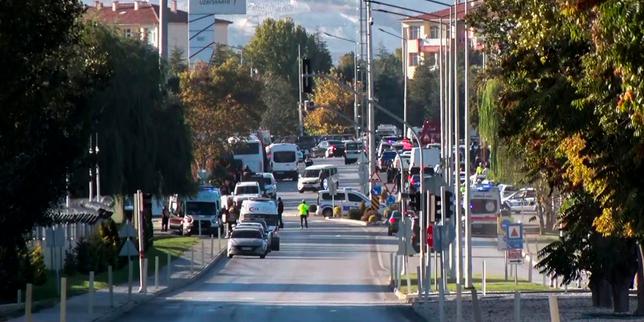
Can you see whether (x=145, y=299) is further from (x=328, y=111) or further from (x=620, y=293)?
(x=328, y=111)

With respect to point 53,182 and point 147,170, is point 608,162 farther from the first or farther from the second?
point 147,170

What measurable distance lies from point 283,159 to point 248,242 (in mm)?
50909

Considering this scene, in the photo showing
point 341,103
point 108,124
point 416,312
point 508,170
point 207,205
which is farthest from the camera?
point 341,103

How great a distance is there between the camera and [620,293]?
1233 inches

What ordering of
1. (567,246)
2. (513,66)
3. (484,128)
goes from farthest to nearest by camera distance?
(484,128)
(567,246)
(513,66)

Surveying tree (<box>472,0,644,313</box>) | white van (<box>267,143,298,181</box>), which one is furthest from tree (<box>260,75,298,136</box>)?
tree (<box>472,0,644,313</box>)

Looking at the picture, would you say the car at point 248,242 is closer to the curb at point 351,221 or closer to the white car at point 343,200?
Result: the curb at point 351,221

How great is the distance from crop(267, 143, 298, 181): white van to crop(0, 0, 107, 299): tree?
69.5 m

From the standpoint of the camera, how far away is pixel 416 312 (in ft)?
117

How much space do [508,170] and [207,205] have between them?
663 inches

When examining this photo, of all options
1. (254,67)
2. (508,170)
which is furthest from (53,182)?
(254,67)

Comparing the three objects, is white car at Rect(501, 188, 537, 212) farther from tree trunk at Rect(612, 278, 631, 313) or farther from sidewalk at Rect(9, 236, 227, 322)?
tree trunk at Rect(612, 278, 631, 313)

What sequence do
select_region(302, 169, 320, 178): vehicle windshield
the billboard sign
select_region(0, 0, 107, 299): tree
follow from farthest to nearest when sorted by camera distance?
the billboard sign < select_region(302, 169, 320, 178): vehicle windshield < select_region(0, 0, 107, 299): tree

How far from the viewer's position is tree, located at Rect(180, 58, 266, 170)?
94.6 metres
